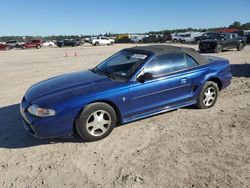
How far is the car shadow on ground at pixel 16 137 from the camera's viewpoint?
4.39 metres

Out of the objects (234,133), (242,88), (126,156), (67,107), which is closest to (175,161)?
(126,156)

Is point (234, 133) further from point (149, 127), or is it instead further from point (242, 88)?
point (242, 88)

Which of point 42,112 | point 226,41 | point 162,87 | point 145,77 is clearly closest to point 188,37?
point 226,41

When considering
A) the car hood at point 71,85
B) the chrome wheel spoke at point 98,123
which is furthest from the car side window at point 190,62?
the chrome wheel spoke at point 98,123

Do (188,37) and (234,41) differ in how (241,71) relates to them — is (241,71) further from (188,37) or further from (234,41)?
(188,37)

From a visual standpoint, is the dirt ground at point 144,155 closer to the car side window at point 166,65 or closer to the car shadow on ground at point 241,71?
the car side window at point 166,65

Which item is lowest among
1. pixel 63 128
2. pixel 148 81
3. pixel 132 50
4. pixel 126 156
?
pixel 126 156

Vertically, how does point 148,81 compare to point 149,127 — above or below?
above

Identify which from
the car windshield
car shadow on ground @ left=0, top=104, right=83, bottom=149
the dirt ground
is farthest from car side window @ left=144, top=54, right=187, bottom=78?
car shadow on ground @ left=0, top=104, right=83, bottom=149

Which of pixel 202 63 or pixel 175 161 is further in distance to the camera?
pixel 202 63

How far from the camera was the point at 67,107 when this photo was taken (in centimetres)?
407

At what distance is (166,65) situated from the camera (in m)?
5.16

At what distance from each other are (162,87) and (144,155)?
1.54 meters

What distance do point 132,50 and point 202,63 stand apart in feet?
5.21
